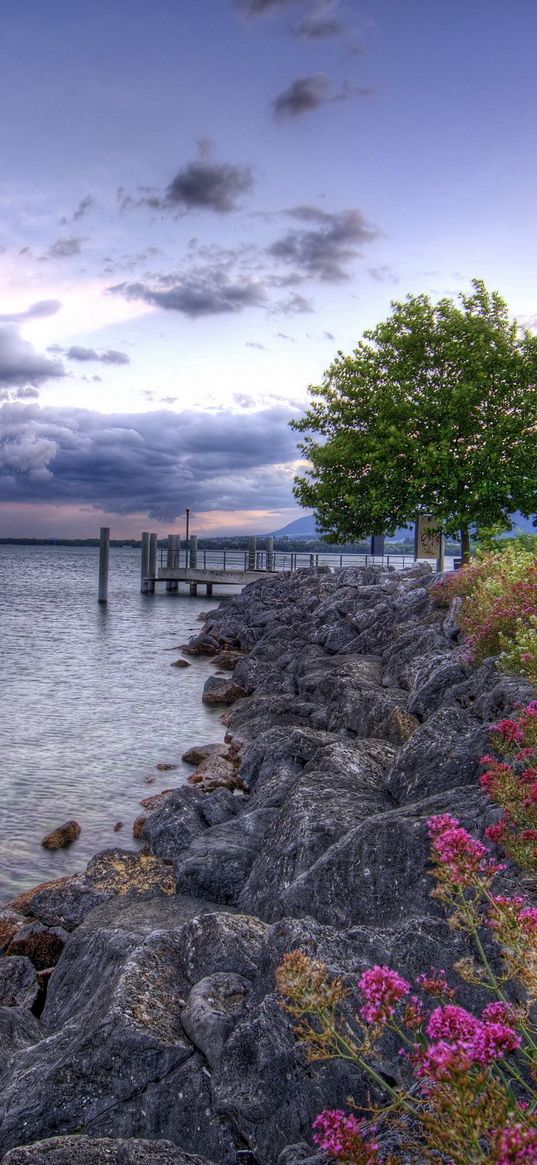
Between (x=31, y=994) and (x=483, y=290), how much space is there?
2995 centimetres

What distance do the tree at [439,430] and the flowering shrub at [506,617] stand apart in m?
13.8

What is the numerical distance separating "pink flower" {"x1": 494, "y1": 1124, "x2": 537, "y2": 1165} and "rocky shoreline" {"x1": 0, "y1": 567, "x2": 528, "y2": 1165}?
1.52 meters

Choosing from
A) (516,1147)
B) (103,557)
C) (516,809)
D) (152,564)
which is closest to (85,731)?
(516,809)

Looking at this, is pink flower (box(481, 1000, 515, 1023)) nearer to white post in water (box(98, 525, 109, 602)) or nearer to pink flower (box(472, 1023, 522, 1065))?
pink flower (box(472, 1023, 522, 1065))

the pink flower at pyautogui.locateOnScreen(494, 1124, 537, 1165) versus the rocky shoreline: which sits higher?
the pink flower at pyautogui.locateOnScreen(494, 1124, 537, 1165)

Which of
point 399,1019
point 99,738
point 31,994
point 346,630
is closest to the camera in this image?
point 399,1019

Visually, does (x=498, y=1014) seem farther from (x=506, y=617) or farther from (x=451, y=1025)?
(x=506, y=617)

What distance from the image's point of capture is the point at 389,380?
30.0 m

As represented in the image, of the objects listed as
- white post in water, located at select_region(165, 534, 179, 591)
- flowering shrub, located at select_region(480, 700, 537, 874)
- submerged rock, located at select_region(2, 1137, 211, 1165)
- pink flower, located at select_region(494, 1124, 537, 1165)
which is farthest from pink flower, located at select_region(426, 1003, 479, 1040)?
white post in water, located at select_region(165, 534, 179, 591)

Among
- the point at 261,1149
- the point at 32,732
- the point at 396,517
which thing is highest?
the point at 396,517

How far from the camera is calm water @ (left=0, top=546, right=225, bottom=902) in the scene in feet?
37.4

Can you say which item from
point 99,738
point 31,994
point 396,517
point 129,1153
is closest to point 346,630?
point 99,738

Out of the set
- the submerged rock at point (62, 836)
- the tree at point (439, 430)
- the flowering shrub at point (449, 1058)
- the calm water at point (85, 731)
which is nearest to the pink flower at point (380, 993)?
the flowering shrub at point (449, 1058)

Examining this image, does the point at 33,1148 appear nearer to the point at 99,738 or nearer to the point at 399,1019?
the point at 399,1019
